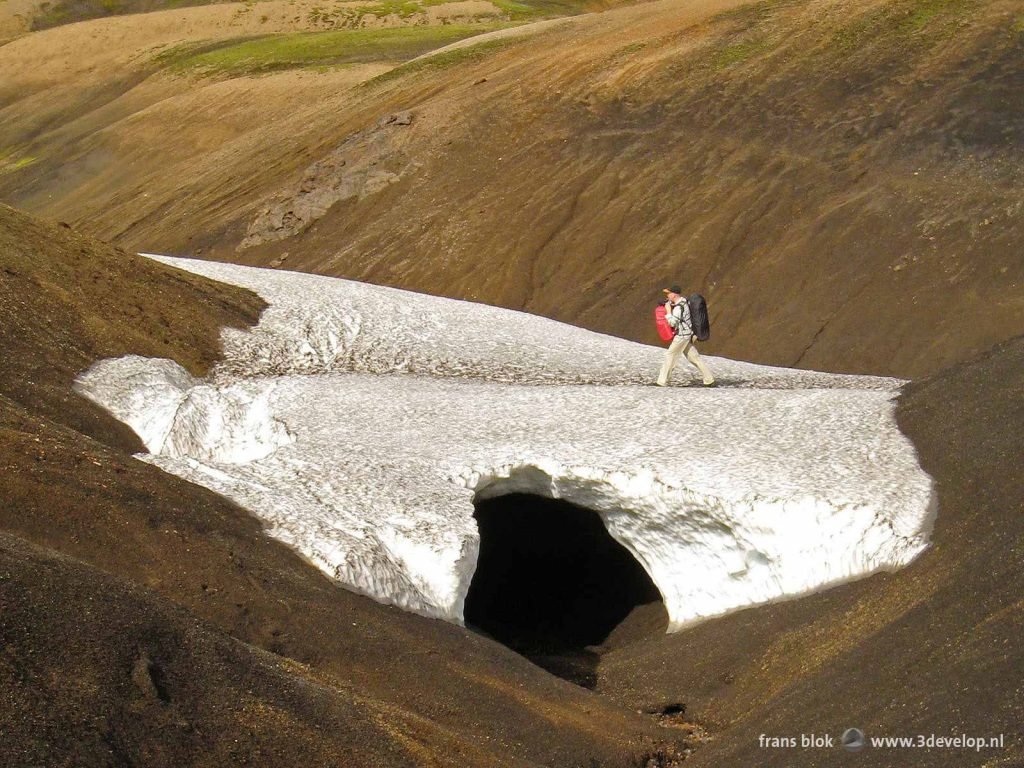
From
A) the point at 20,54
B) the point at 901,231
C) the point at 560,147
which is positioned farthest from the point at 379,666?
the point at 20,54

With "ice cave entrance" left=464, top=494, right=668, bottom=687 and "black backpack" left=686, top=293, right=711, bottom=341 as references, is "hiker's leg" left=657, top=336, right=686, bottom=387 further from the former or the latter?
"ice cave entrance" left=464, top=494, right=668, bottom=687

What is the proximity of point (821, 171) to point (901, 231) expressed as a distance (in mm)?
5553

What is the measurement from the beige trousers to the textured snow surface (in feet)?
1.61

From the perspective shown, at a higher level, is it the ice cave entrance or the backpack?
the backpack

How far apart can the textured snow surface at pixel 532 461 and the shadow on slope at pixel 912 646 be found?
0.69 m

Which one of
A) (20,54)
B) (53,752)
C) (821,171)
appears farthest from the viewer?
(20,54)

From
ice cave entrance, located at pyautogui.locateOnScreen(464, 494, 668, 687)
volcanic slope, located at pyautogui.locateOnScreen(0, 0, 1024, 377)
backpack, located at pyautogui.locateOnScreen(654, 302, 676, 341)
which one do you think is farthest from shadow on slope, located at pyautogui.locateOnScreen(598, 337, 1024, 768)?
volcanic slope, located at pyautogui.locateOnScreen(0, 0, 1024, 377)

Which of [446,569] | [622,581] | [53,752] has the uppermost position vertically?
[53,752]

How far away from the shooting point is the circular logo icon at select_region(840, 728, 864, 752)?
1313cm

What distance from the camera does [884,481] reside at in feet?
62.8

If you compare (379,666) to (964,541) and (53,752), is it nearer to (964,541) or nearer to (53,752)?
(53,752)

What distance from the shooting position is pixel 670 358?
28031mm

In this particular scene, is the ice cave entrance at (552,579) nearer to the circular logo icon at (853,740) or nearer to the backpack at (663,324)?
the backpack at (663,324)

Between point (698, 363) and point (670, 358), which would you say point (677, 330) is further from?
point (698, 363)
